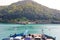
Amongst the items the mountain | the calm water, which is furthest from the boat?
the mountain

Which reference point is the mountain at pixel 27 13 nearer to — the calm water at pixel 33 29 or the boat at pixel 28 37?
the calm water at pixel 33 29

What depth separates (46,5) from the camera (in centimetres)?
196

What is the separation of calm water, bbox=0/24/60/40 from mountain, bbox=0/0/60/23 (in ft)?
0.24

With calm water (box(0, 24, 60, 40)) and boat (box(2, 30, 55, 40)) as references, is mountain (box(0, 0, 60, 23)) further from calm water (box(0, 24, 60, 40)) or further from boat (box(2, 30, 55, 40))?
boat (box(2, 30, 55, 40))

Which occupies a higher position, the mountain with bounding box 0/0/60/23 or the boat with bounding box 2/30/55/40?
the mountain with bounding box 0/0/60/23

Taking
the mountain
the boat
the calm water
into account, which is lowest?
the boat

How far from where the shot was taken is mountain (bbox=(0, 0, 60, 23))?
1963mm

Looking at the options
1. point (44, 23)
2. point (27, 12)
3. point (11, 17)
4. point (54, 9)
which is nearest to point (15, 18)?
point (11, 17)

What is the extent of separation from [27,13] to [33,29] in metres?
0.25

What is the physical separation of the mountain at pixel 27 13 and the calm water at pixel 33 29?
74 millimetres

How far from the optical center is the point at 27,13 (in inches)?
77.8

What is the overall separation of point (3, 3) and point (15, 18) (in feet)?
0.94

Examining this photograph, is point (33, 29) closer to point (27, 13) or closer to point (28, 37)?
point (28, 37)

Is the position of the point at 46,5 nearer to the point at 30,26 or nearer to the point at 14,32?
the point at 30,26
